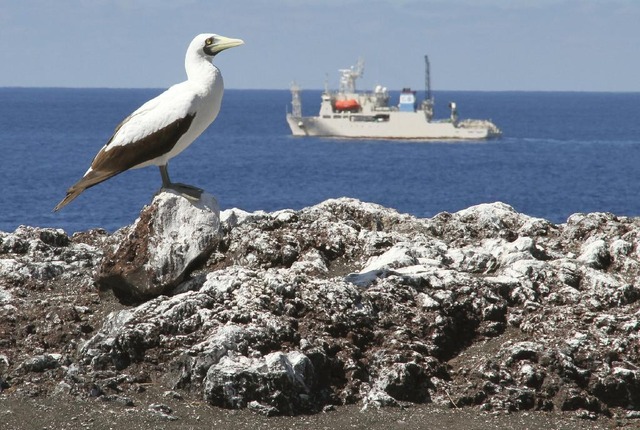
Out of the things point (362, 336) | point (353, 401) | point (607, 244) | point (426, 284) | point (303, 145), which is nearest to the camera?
point (353, 401)

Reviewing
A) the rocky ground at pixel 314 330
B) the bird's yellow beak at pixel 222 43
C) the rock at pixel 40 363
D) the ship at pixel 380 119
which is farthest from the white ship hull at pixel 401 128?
the rock at pixel 40 363

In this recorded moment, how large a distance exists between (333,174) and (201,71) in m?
71.2

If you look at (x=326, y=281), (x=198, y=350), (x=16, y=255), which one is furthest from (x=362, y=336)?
(x=16, y=255)

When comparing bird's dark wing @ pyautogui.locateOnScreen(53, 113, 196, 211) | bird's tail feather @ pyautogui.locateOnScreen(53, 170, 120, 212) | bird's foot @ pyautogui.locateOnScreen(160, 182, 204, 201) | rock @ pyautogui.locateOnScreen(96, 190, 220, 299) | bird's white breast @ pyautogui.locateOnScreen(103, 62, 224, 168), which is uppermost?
bird's white breast @ pyautogui.locateOnScreen(103, 62, 224, 168)

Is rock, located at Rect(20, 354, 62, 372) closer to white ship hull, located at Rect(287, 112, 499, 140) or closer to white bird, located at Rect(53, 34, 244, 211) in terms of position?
white bird, located at Rect(53, 34, 244, 211)

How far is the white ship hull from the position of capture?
110 m

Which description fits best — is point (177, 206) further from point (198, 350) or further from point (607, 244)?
point (607, 244)

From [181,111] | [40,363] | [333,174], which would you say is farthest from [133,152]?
[333,174]

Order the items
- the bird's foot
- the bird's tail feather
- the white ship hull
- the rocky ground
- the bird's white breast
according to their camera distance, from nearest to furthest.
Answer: the rocky ground < the bird's white breast < the bird's tail feather < the bird's foot < the white ship hull

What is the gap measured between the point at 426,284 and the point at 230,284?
215 centimetres

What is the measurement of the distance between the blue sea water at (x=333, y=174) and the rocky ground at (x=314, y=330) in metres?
33.3

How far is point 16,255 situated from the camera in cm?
1335

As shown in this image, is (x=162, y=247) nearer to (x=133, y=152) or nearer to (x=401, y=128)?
(x=133, y=152)

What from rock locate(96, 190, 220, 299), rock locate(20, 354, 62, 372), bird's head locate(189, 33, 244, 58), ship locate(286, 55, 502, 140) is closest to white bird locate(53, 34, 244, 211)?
bird's head locate(189, 33, 244, 58)
